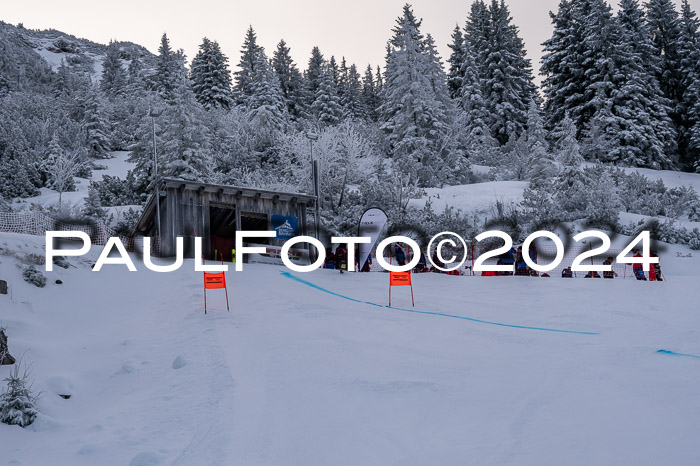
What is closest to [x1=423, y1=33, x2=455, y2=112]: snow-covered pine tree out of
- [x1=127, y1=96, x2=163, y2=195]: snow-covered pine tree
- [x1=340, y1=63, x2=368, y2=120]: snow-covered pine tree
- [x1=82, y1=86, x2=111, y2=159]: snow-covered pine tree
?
[x1=340, y1=63, x2=368, y2=120]: snow-covered pine tree

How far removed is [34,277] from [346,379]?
849cm

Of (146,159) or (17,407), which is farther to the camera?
(146,159)

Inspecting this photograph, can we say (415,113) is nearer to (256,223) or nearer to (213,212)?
(256,223)

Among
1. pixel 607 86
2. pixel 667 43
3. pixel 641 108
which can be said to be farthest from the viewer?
pixel 667 43

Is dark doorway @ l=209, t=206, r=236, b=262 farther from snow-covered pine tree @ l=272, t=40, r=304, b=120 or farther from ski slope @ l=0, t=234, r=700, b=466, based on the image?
snow-covered pine tree @ l=272, t=40, r=304, b=120

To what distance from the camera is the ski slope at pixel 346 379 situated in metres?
4.92

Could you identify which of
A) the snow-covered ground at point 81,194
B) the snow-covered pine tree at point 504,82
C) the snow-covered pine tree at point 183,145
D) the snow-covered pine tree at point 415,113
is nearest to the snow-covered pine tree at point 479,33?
the snow-covered pine tree at point 504,82

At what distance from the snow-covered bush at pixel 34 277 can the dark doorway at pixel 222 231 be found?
9685mm

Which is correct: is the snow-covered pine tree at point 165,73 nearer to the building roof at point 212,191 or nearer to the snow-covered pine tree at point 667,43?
the building roof at point 212,191

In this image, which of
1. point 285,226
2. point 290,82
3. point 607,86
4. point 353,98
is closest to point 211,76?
point 290,82

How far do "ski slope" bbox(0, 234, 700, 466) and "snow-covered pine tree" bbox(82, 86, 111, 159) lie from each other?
3683 centimetres

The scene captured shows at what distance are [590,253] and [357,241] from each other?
8.73 m

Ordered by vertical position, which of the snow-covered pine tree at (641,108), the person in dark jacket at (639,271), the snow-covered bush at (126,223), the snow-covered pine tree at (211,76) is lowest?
the person in dark jacket at (639,271)

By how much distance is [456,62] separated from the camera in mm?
57906
